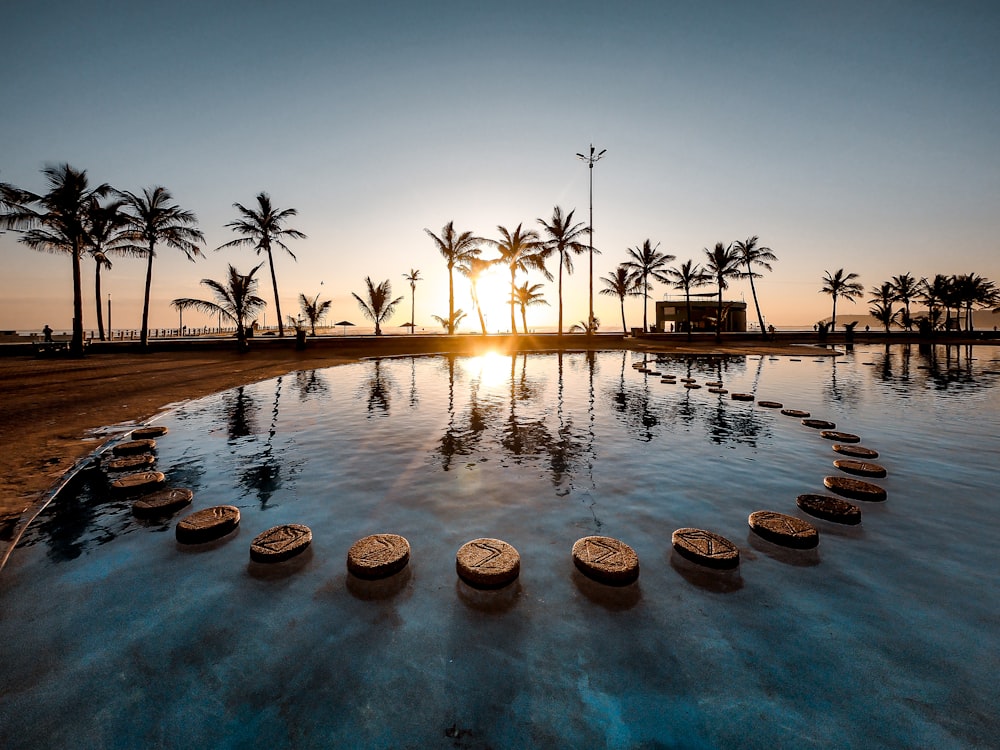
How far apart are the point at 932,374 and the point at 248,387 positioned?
31.6m

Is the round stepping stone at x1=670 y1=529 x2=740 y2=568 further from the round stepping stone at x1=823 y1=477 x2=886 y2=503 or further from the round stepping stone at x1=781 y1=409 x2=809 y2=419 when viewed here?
the round stepping stone at x1=781 y1=409 x2=809 y2=419

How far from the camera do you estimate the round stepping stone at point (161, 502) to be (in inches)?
211

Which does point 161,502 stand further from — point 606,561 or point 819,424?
point 819,424

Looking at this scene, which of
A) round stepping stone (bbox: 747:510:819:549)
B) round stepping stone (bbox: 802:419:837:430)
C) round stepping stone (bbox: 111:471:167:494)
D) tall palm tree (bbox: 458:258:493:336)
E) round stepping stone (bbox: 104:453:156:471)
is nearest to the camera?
round stepping stone (bbox: 747:510:819:549)

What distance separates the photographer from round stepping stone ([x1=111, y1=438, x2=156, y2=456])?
772cm

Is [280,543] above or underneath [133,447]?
underneath

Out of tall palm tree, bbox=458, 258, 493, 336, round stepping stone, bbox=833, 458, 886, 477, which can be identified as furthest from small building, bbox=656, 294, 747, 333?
round stepping stone, bbox=833, 458, 886, 477

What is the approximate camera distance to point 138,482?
243 inches

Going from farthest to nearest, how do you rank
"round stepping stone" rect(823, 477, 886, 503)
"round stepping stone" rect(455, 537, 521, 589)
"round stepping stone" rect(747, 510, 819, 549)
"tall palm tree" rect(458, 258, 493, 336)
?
"tall palm tree" rect(458, 258, 493, 336) → "round stepping stone" rect(823, 477, 886, 503) → "round stepping stone" rect(747, 510, 819, 549) → "round stepping stone" rect(455, 537, 521, 589)

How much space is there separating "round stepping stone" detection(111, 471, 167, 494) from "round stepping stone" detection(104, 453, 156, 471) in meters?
0.50

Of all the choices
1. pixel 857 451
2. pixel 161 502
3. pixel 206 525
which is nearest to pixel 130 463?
pixel 161 502

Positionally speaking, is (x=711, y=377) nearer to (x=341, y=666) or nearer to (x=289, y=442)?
(x=289, y=442)

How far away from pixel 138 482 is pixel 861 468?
11.8 metres

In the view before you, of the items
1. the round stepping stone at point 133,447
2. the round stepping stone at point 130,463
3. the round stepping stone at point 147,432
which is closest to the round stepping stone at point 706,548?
the round stepping stone at point 130,463
